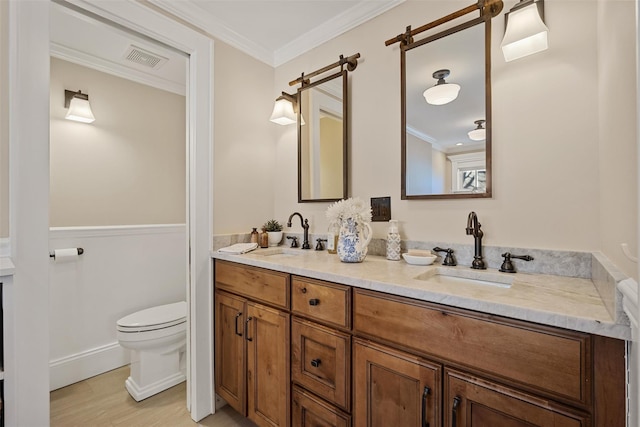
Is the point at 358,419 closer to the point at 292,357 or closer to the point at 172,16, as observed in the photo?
the point at 292,357

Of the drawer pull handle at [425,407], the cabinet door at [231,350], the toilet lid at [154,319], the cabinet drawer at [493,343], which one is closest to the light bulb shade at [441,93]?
the cabinet drawer at [493,343]

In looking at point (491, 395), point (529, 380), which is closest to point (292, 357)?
point (491, 395)

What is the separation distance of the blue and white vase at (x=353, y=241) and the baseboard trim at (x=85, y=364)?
6.87 ft

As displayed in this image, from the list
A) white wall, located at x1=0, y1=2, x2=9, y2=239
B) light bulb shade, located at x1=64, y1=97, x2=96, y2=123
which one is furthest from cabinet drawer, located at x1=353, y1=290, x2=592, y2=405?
light bulb shade, located at x1=64, y1=97, x2=96, y2=123

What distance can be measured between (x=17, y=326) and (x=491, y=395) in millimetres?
1820

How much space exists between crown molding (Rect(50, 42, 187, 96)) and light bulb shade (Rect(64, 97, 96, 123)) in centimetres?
32

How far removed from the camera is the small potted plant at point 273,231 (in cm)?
212

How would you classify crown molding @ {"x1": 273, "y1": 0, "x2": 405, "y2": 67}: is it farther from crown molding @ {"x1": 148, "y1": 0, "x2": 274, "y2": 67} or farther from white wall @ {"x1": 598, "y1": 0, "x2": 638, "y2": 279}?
white wall @ {"x1": 598, "y1": 0, "x2": 638, "y2": 279}

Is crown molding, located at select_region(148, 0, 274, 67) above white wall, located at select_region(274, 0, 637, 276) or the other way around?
above

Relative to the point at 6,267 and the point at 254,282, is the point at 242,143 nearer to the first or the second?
the point at 254,282

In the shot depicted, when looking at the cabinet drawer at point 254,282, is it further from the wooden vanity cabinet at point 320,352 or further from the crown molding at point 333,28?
the crown molding at point 333,28

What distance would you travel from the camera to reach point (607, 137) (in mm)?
956

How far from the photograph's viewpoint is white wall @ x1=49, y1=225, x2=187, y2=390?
6.72 feet

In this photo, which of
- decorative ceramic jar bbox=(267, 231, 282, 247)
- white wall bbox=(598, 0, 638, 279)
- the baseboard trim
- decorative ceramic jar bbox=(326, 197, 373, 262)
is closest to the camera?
white wall bbox=(598, 0, 638, 279)
